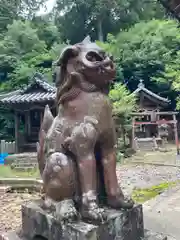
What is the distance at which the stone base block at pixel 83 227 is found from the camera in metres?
1.58

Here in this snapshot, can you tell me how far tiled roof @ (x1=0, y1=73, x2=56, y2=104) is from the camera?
11685mm

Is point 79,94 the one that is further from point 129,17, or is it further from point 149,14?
point 149,14

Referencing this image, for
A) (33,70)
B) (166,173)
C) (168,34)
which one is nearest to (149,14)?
(168,34)

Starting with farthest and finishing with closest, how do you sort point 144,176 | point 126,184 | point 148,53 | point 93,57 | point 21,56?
point 148,53
point 21,56
point 144,176
point 126,184
point 93,57

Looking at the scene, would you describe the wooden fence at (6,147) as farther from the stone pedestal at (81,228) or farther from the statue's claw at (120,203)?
the statue's claw at (120,203)

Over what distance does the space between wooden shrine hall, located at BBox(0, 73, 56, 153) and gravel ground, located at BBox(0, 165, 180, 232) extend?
519 centimetres

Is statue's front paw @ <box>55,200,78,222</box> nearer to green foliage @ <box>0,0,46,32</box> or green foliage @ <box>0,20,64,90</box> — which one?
green foliage @ <box>0,20,64,90</box>

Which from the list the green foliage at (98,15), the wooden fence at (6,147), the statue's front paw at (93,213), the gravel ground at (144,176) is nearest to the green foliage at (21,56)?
the wooden fence at (6,147)

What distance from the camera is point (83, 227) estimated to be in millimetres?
1582

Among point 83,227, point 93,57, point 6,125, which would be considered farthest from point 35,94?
→ point 83,227

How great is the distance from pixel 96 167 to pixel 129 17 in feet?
73.0

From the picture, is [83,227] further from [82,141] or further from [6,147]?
[6,147]

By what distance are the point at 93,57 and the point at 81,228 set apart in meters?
1.09

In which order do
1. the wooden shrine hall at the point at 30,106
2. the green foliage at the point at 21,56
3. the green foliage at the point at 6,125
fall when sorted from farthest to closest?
the green foliage at the point at 21,56, the green foliage at the point at 6,125, the wooden shrine hall at the point at 30,106
